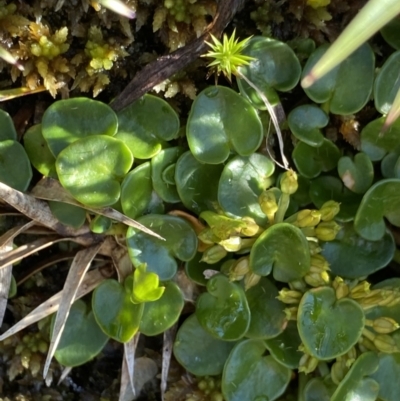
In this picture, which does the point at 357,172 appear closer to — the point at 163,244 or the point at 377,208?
the point at 377,208

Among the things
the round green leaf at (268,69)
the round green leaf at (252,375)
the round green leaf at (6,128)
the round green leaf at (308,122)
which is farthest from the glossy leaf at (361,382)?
the round green leaf at (6,128)

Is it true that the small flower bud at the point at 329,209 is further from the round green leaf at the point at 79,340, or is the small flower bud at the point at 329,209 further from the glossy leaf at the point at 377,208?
the round green leaf at the point at 79,340

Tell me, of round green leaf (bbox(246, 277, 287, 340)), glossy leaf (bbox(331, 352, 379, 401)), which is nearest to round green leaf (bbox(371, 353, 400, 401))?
glossy leaf (bbox(331, 352, 379, 401))

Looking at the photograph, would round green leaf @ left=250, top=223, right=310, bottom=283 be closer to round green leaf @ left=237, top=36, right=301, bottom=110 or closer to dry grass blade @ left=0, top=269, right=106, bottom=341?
round green leaf @ left=237, top=36, right=301, bottom=110

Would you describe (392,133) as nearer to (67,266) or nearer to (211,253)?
(211,253)

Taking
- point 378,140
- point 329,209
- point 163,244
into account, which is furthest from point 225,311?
point 378,140

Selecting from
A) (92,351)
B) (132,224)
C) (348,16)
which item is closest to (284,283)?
(132,224)
